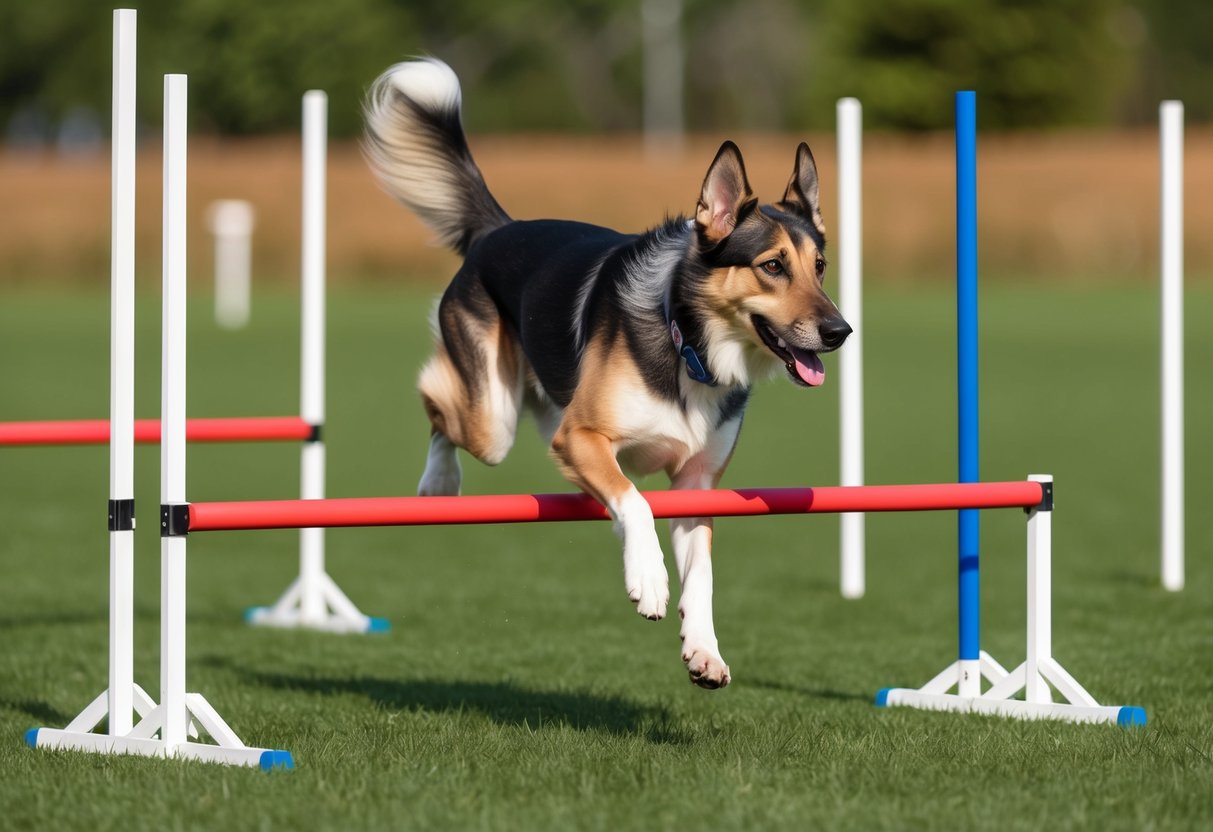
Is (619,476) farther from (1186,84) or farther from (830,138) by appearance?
(1186,84)

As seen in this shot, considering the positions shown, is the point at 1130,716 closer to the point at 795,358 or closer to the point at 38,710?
the point at 795,358

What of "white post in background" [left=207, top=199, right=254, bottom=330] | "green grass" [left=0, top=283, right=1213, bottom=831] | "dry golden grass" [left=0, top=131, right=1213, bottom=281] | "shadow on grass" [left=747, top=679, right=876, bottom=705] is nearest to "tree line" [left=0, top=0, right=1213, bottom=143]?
"dry golden grass" [left=0, top=131, right=1213, bottom=281]

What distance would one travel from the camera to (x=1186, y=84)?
237 feet

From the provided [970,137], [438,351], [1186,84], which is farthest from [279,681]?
[1186,84]

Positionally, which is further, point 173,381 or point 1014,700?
point 1014,700

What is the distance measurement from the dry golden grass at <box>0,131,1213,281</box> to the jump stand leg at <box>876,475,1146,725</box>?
2725 centimetres

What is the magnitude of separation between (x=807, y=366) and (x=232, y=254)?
32514 millimetres

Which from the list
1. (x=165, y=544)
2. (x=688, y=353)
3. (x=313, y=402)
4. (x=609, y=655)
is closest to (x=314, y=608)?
(x=313, y=402)

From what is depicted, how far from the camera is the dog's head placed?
5.69 metres

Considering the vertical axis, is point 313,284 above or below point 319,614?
above

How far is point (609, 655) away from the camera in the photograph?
8.48m

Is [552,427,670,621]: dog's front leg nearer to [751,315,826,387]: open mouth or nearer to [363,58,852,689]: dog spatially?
[363,58,852,689]: dog

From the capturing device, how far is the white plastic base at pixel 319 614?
9.33m

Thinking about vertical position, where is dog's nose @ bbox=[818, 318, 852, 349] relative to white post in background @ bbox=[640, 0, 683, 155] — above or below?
below
